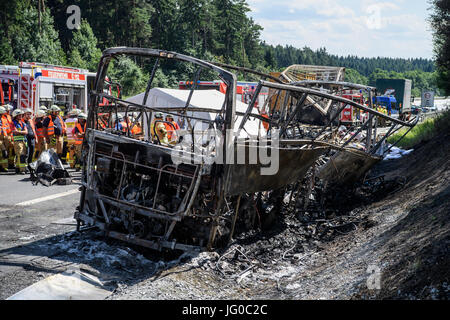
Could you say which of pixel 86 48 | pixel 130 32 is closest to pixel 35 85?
pixel 86 48

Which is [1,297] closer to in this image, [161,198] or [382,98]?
[161,198]

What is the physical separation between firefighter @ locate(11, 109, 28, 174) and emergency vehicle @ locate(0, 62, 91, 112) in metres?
4.12

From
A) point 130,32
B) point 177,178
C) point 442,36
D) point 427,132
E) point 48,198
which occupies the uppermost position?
point 130,32

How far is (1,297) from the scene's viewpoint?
Result: 4594 mm

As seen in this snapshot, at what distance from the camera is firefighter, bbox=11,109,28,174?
12.6 m

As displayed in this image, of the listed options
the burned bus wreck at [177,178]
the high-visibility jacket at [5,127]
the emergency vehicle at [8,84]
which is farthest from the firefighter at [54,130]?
the burned bus wreck at [177,178]

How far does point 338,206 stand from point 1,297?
668 cm

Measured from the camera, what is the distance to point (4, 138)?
12656 mm

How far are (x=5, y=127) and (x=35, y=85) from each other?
4872mm

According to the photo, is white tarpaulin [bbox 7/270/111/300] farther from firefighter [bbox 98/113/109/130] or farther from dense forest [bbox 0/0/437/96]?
dense forest [bbox 0/0/437/96]

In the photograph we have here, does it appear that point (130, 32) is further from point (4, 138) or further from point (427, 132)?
point (4, 138)

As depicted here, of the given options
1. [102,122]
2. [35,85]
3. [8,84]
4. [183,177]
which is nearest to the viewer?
[183,177]

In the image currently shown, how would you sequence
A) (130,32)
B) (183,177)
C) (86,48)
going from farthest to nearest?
(130,32) → (86,48) → (183,177)

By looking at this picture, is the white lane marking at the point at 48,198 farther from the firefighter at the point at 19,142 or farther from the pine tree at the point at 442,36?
the pine tree at the point at 442,36
